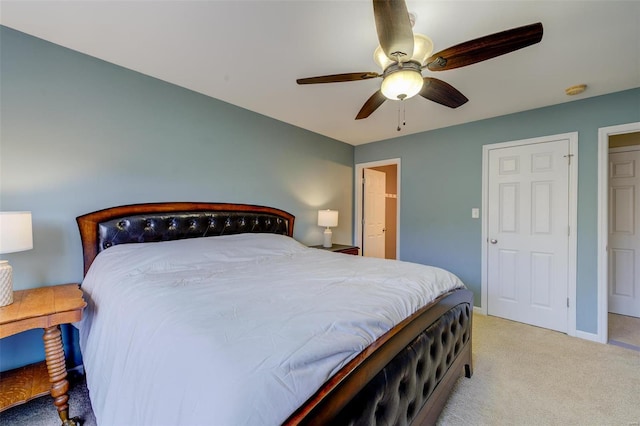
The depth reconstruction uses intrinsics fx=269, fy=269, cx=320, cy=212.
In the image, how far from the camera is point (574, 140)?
108 inches

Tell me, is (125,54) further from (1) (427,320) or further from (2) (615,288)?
(2) (615,288)

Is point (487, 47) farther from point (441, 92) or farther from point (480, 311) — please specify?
point (480, 311)

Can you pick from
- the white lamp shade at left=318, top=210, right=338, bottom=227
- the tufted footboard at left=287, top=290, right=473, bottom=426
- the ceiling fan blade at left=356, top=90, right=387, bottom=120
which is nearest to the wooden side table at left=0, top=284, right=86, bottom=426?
the tufted footboard at left=287, top=290, right=473, bottom=426

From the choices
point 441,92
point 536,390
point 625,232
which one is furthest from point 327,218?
point 625,232

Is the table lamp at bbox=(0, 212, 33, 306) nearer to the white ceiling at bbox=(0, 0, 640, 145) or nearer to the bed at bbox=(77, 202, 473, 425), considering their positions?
the bed at bbox=(77, 202, 473, 425)

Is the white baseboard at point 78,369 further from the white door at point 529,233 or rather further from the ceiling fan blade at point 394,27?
the white door at point 529,233

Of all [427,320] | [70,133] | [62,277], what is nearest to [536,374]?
[427,320]

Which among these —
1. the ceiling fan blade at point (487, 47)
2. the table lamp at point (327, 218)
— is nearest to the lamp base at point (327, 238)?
the table lamp at point (327, 218)

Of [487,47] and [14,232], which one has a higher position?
[487,47]

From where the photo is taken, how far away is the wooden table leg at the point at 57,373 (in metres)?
1.50

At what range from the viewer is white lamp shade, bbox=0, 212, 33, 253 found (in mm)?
1434

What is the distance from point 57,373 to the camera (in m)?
1.52

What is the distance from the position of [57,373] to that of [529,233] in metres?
4.20

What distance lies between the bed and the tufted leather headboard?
12 millimetres
